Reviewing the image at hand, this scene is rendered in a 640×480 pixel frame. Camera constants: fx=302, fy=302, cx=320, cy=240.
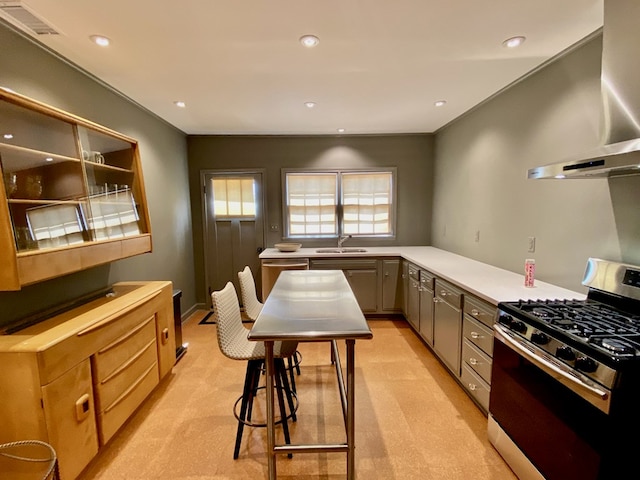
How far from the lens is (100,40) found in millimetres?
1979

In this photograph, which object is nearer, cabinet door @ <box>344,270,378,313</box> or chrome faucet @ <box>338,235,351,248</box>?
cabinet door @ <box>344,270,378,313</box>

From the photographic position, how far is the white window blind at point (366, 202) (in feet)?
15.2

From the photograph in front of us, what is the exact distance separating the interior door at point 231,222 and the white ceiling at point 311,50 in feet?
4.36

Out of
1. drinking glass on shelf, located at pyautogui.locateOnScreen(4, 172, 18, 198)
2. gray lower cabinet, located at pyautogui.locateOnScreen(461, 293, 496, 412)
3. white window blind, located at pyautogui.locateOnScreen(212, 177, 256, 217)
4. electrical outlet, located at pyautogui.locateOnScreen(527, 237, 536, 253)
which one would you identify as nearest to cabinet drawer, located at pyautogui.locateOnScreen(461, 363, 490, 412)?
gray lower cabinet, located at pyautogui.locateOnScreen(461, 293, 496, 412)

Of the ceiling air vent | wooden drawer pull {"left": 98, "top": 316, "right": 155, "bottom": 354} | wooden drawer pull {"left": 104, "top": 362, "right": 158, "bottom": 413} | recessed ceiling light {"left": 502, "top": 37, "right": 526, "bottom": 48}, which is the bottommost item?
wooden drawer pull {"left": 104, "top": 362, "right": 158, "bottom": 413}

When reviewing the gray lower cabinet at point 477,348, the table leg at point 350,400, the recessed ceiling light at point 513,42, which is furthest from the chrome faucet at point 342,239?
the table leg at point 350,400

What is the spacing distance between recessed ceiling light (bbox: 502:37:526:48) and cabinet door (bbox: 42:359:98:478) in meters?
3.31

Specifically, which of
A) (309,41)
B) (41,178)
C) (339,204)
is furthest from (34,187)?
(339,204)

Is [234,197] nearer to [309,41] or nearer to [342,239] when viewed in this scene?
[342,239]

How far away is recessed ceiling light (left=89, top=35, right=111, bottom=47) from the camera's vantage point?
1.94 metres

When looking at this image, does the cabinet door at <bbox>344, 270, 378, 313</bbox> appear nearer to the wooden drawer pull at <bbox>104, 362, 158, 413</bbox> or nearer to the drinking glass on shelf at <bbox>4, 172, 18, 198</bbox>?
the wooden drawer pull at <bbox>104, 362, 158, 413</bbox>

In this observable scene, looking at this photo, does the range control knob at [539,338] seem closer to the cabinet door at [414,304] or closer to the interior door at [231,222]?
the cabinet door at [414,304]

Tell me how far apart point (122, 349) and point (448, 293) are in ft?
8.41

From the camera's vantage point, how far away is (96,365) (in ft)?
5.95
